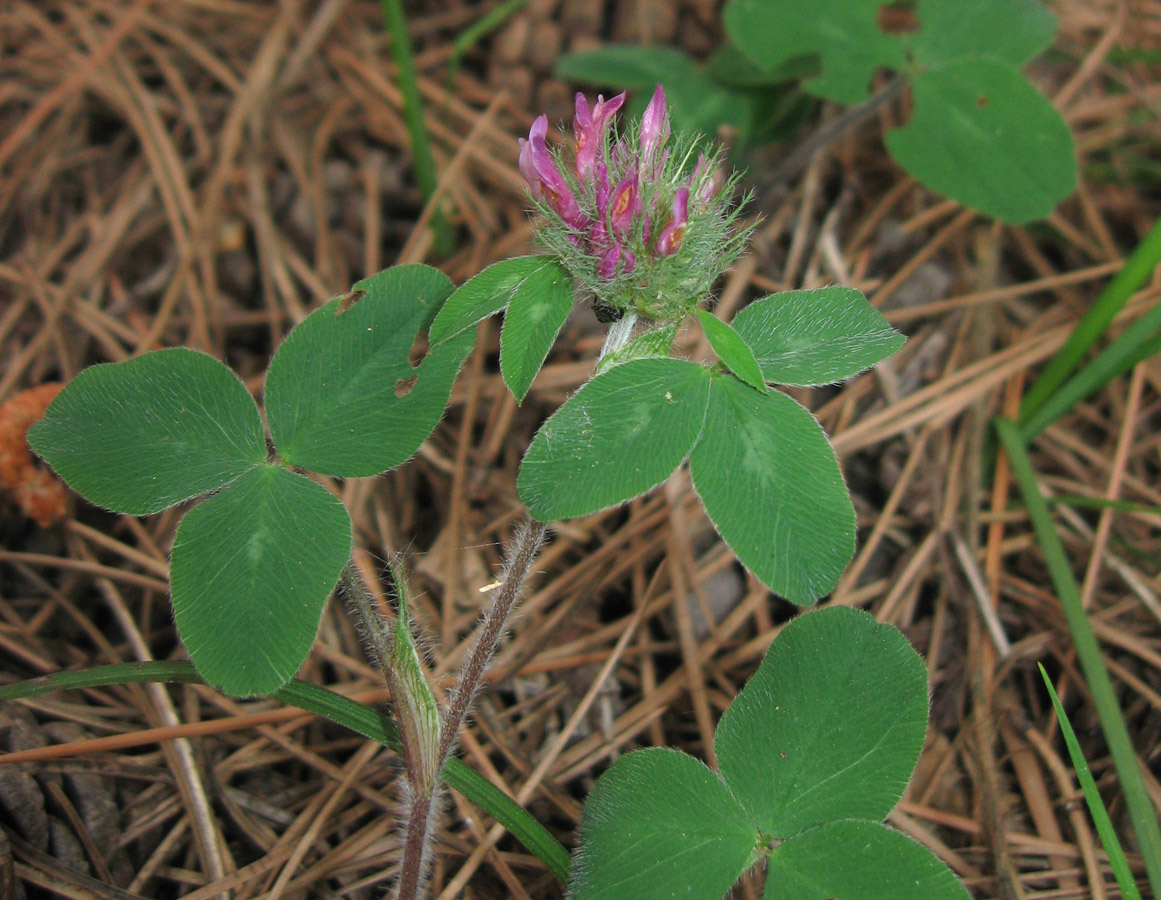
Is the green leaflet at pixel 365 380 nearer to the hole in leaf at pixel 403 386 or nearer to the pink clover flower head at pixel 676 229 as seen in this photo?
the hole in leaf at pixel 403 386

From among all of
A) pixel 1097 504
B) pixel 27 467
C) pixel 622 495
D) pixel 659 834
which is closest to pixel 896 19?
pixel 1097 504

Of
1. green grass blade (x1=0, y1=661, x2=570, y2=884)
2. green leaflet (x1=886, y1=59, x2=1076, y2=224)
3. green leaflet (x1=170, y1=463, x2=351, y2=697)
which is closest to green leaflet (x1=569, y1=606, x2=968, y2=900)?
green grass blade (x1=0, y1=661, x2=570, y2=884)

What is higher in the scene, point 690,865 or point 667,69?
point 667,69

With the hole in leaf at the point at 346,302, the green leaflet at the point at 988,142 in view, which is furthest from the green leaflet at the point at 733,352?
the green leaflet at the point at 988,142

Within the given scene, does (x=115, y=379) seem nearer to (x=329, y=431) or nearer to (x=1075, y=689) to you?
(x=329, y=431)

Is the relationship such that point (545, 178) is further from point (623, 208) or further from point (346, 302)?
point (346, 302)

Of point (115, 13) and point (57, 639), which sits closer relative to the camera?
point (57, 639)

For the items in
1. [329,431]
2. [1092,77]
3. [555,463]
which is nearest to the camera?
[555,463]

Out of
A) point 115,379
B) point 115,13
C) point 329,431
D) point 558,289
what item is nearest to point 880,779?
point 558,289
